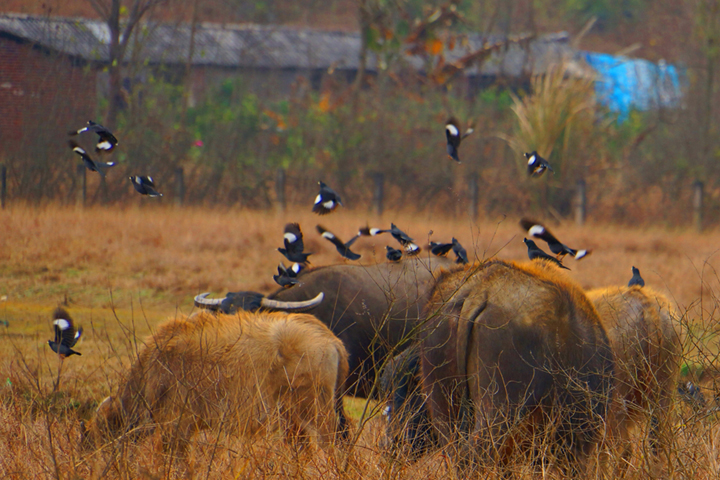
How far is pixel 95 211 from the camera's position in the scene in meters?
8.91

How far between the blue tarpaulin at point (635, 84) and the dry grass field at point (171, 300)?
9.13 m

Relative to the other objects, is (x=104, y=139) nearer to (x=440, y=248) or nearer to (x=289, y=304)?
(x=289, y=304)

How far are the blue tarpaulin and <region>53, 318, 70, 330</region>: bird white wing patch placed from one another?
2142 cm

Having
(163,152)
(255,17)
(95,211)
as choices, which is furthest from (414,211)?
(255,17)

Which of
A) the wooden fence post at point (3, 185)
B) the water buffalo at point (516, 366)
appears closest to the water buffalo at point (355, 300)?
the water buffalo at point (516, 366)

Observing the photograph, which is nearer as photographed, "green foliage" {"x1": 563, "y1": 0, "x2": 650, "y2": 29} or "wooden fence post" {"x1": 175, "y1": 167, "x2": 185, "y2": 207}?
"wooden fence post" {"x1": 175, "y1": 167, "x2": 185, "y2": 207}

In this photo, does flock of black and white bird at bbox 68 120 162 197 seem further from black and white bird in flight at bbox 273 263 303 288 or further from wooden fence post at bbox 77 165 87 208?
wooden fence post at bbox 77 165 87 208

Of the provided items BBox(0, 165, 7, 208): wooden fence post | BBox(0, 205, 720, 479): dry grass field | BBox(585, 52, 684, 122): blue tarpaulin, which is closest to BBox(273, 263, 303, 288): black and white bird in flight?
BBox(0, 205, 720, 479): dry grass field

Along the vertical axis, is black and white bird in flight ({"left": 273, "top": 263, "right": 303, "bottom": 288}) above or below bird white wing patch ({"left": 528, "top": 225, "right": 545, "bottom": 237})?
below

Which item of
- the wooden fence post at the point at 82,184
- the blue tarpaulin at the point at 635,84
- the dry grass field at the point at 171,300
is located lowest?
the dry grass field at the point at 171,300

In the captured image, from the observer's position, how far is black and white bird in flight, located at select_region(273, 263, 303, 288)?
608 centimetres

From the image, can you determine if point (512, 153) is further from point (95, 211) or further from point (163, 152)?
point (95, 211)

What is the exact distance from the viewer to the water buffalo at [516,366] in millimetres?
3816

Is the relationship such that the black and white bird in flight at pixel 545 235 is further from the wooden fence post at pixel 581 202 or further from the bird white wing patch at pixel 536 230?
the wooden fence post at pixel 581 202
